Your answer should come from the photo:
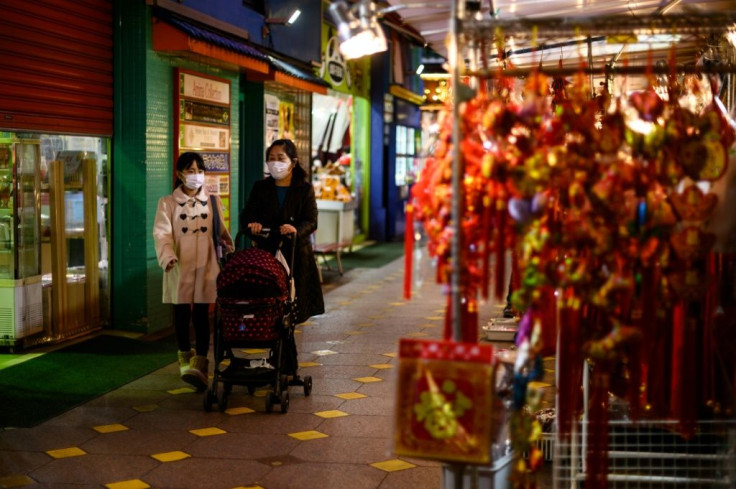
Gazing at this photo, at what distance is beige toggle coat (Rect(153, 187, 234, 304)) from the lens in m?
7.81

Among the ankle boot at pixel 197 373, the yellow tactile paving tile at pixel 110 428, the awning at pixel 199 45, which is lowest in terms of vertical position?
the yellow tactile paving tile at pixel 110 428

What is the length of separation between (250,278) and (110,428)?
141 cm

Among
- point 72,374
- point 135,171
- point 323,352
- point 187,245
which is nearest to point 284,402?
point 187,245

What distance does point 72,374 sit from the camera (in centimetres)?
816

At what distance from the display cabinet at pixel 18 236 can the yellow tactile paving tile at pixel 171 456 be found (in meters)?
3.45

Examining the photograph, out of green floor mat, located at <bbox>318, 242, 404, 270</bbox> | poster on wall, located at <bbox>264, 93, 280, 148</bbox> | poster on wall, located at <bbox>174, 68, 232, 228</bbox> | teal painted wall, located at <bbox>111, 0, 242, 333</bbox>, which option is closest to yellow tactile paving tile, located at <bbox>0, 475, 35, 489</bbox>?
teal painted wall, located at <bbox>111, 0, 242, 333</bbox>

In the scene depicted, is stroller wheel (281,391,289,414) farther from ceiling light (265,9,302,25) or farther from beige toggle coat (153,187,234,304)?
ceiling light (265,9,302,25)

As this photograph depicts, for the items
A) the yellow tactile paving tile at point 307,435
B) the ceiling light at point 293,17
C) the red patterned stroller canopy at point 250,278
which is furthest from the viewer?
the ceiling light at point 293,17

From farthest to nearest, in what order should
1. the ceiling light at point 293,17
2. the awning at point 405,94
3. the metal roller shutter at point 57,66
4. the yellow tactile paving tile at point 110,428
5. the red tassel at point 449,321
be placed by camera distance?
the awning at point 405,94 < the ceiling light at point 293,17 < the metal roller shutter at point 57,66 < the yellow tactile paving tile at point 110,428 < the red tassel at point 449,321

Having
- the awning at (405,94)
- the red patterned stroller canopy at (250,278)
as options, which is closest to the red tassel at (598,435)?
the red patterned stroller canopy at (250,278)

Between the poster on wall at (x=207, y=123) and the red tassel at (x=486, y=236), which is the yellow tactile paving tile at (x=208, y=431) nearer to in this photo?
the red tassel at (x=486, y=236)

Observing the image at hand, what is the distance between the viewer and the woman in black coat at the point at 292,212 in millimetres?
7727

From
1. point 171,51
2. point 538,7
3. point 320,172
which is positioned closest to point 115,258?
point 171,51

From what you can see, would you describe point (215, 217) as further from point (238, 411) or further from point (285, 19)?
point (285, 19)
